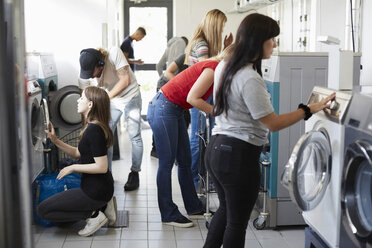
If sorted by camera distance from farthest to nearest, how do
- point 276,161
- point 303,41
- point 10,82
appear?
point 303,41
point 276,161
point 10,82

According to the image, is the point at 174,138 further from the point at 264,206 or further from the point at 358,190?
the point at 358,190

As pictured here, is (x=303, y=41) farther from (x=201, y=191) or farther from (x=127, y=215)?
(x=127, y=215)

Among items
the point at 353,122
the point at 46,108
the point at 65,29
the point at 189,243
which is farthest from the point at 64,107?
the point at 353,122

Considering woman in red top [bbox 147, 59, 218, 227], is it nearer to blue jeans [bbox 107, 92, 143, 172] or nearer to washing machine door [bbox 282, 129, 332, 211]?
washing machine door [bbox 282, 129, 332, 211]

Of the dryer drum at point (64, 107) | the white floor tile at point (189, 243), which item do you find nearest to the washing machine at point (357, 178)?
the white floor tile at point (189, 243)

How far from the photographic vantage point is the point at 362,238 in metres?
2.22

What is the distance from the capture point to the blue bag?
3762mm

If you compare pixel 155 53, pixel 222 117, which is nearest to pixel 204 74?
pixel 222 117

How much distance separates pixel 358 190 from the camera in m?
2.31

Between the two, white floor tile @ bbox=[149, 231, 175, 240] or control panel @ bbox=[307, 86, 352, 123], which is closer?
control panel @ bbox=[307, 86, 352, 123]

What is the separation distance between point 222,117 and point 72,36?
133 inches

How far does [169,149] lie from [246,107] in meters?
1.23

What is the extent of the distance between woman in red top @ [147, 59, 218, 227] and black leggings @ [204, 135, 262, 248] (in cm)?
68

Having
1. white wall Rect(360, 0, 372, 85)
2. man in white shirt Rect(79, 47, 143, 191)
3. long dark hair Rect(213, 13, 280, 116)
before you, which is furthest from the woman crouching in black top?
white wall Rect(360, 0, 372, 85)
